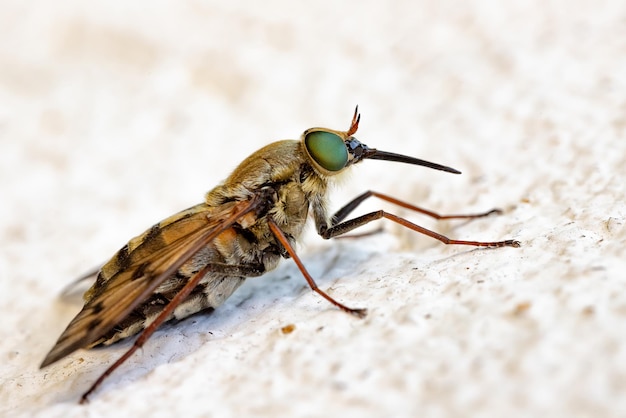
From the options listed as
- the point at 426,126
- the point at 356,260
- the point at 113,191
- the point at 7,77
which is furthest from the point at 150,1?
the point at 356,260

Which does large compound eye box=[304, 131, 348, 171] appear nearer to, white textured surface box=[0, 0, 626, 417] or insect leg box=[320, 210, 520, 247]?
insect leg box=[320, 210, 520, 247]

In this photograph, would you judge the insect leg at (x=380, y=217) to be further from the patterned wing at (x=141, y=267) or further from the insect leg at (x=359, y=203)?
the patterned wing at (x=141, y=267)

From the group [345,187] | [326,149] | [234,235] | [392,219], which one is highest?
[326,149]

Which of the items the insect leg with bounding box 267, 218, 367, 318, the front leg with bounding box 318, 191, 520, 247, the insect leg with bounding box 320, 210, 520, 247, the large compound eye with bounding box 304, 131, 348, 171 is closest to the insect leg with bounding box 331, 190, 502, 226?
the front leg with bounding box 318, 191, 520, 247

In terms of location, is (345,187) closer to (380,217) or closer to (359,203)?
(359,203)

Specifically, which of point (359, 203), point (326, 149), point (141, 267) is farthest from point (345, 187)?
point (141, 267)
